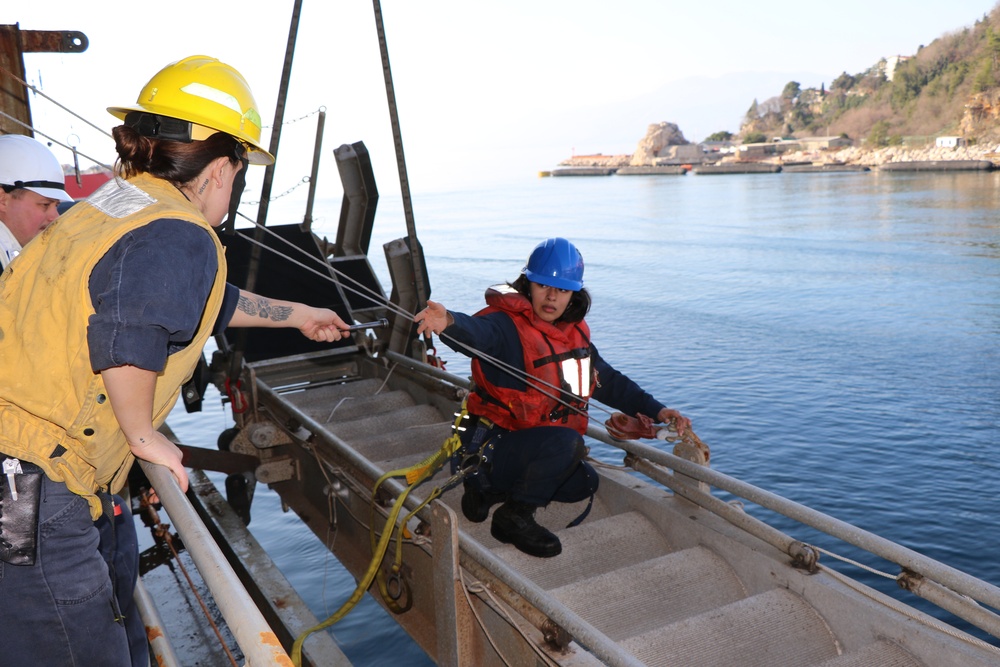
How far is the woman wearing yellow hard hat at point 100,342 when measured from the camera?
1.97 meters

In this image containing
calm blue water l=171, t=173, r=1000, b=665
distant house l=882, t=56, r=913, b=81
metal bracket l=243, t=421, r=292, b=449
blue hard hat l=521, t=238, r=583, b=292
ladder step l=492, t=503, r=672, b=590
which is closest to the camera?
ladder step l=492, t=503, r=672, b=590

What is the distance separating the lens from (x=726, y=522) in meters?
4.76

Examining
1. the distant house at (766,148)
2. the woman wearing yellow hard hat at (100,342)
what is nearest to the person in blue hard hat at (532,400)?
the woman wearing yellow hard hat at (100,342)

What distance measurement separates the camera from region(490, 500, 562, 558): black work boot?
15.7 ft

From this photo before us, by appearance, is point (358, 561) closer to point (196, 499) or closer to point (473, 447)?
point (473, 447)

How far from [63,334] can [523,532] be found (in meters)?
3.30

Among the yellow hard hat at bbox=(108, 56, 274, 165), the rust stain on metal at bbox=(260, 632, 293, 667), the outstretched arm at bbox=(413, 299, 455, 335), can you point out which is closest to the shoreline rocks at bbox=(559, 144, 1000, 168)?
the outstretched arm at bbox=(413, 299, 455, 335)

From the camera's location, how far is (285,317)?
10.9 feet

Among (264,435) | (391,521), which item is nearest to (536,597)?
(391,521)

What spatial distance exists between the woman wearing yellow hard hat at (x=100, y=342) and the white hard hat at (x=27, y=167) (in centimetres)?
208

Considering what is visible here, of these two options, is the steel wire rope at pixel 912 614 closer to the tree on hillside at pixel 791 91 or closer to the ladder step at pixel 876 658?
the ladder step at pixel 876 658

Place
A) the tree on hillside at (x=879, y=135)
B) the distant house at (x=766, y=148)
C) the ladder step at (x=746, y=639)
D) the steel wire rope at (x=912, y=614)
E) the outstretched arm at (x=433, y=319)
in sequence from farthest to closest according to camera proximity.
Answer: the distant house at (x=766, y=148) → the tree on hillside at (x=879, y=135) → the outstretched arm at (x=433, y=319) → the ladder step at (x=746, y=639) → the steel wire rope at (x=912, y=614)

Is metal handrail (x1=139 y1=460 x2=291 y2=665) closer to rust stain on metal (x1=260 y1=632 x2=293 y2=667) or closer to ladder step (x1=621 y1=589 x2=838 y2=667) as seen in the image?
rust stain on metal (x1=260 y1=632 x2=293 y2=667)

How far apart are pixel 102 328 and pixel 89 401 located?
269 millimetres
